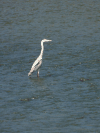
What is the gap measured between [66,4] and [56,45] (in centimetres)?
3554

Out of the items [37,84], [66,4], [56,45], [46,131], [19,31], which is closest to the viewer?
[46,131]

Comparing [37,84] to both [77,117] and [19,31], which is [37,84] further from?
[19,31]

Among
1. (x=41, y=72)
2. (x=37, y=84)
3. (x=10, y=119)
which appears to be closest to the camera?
(x=10, y=119)

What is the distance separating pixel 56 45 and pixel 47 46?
2.42ft

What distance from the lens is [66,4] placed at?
69.8 metres

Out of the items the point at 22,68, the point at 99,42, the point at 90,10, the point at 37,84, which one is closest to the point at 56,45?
the point at 99,42

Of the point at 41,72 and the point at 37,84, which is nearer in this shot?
the point at 37,84

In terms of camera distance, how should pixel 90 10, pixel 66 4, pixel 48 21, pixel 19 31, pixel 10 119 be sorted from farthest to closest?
pixel 66 4
pixel 90 10
pixel 48 21
pixel 19 31
pixel 10 119

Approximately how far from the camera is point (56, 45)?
35250 millimetres

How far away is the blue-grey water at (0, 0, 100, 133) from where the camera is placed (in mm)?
17875

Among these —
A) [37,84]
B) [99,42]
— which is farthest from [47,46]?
[37,84]

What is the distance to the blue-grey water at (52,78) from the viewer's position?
17.9 metres

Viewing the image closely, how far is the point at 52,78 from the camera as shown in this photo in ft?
81.7

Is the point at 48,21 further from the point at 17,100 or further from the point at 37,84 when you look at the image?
the point at 17,100
